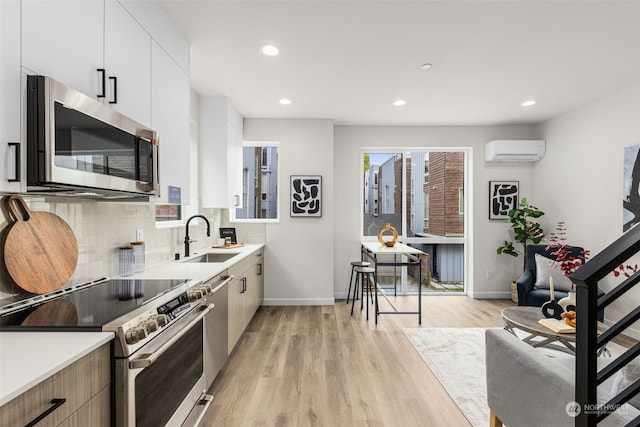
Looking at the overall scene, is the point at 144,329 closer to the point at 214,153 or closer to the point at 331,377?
the point at 331,377

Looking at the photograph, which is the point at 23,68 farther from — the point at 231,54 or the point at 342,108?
the point at 342,108

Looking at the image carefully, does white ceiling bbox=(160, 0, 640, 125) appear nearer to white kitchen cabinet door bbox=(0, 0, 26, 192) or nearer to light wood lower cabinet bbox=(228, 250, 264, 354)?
white kitchen cabinet door bbox=(0, 0, 26, 192)

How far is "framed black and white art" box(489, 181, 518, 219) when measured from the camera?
505 cm

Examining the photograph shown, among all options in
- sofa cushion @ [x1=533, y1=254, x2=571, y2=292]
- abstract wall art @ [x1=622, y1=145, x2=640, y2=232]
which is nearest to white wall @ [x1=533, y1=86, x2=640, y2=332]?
abstract wall art @ [x1=622, y1=145, x2=640, y2=232]

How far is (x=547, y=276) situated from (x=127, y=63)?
4.54 metres

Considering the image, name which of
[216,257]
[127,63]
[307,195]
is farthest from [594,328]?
[307,195]

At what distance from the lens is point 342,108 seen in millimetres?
4188

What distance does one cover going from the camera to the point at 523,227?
465cm

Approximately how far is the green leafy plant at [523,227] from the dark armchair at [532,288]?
49 cm

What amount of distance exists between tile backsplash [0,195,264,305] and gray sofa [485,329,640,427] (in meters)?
2.26

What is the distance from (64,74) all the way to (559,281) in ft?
15.6

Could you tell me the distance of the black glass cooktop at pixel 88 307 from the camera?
116cm

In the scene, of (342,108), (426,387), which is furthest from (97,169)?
(342,108)

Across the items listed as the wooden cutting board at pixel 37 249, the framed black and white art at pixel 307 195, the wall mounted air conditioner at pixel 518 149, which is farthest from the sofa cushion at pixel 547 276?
the wooden cutting board at pixel 37 249
